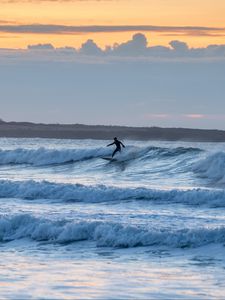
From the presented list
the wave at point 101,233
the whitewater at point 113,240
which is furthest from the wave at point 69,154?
the wave at point 101,233

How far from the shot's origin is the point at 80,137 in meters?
108

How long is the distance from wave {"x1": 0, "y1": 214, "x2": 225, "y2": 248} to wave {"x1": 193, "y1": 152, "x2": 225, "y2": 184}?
13.1 meters

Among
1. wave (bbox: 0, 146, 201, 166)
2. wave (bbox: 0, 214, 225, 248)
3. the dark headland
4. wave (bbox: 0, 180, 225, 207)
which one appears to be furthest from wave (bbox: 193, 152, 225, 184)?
the dark headland

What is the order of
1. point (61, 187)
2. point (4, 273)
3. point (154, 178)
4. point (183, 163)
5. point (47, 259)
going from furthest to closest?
point (183, 163) → point (154, 178) → point (61, 187) → point (47, 259) → point (4, 273)

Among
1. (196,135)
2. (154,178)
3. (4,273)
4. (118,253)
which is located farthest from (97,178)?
(196,135)

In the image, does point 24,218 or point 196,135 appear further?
point 196,135

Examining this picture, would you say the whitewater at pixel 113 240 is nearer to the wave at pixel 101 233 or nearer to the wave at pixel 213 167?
the wave at pixel 101 233

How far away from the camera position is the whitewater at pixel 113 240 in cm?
1413

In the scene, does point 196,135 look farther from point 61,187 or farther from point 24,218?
point 24,218

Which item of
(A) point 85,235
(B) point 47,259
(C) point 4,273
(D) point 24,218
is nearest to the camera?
(C) point 4,273

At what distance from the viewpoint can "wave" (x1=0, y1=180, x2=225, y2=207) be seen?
2427 centimetres

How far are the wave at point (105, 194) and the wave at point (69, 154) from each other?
1410cm

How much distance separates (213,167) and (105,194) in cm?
972

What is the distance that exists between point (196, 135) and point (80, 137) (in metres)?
13.5
